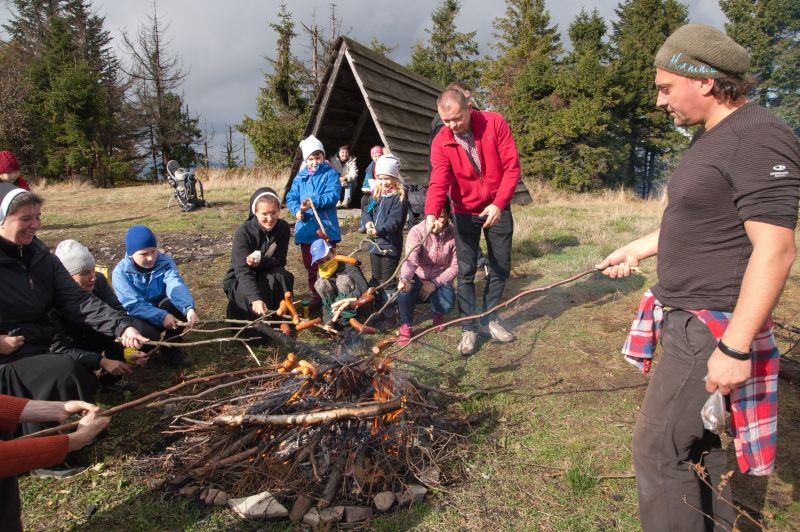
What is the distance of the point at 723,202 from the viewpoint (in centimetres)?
155

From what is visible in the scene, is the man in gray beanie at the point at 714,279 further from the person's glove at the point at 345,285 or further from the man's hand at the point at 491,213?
the person's glove at the point at 345,285

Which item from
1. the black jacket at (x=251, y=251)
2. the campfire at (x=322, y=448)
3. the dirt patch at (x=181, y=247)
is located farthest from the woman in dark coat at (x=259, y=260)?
the dirt patch at (x=181, y=247)

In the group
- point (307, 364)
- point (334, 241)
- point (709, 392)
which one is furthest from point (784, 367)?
point (334, 241)

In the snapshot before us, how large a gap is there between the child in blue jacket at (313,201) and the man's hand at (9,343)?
8.86 feet

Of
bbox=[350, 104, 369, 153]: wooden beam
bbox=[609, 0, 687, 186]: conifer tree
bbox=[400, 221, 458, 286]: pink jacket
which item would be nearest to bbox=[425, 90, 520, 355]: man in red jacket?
bbox=[400, 221, 458, 286]: pink jacket

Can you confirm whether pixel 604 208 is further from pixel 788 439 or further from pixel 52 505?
pixel 52 505

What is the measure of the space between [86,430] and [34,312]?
1.64 metres

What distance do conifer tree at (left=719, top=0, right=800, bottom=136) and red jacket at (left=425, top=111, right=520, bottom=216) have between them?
31.4 metres

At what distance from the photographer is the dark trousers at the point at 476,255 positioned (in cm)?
404

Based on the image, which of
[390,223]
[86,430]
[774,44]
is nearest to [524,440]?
[86,430]

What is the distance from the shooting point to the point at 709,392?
5.32ft

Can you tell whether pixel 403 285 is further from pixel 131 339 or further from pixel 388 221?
pixel 131 339

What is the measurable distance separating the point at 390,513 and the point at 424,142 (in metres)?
7.84

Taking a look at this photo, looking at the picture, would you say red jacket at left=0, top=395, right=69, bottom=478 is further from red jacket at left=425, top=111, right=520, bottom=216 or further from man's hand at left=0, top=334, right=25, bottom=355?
red jacket at left=425, top=111, right=520, bottom=216
